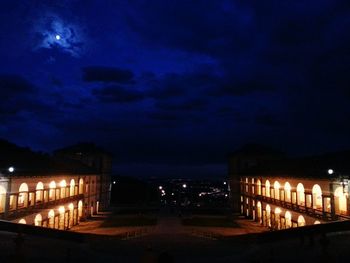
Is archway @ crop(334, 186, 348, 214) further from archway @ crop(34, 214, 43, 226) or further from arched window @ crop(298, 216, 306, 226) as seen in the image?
archway @ crop(34, 214, 43, 226)

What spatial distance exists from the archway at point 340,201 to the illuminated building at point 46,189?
2663cm

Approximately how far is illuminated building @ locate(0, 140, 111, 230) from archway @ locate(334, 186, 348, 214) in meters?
26.6

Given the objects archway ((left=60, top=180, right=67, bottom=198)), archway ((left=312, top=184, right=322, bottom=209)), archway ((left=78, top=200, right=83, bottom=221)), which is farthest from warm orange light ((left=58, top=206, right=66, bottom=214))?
archway ((left=312, top=184, right=322, bottom=209))

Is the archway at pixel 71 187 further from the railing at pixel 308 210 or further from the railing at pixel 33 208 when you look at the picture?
the railing at pixel 308 210

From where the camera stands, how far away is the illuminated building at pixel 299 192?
29.4 meters

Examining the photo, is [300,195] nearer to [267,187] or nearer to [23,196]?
[267,187]

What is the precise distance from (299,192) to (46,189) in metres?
26.5

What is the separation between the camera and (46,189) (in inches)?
1523

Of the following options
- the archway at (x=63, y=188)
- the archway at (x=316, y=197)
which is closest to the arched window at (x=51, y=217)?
the archway at (x=63, y=188)

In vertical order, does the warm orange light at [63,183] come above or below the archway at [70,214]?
above

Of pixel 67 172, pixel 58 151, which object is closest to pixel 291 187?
pixel 67 172

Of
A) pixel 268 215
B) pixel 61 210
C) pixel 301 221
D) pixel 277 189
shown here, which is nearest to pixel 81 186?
pixel 61 210

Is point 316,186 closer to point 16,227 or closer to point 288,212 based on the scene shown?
point 288,212

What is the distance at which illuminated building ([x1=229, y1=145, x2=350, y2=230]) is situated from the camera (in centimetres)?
2941
